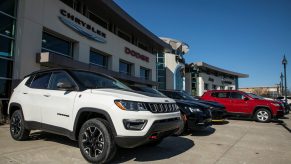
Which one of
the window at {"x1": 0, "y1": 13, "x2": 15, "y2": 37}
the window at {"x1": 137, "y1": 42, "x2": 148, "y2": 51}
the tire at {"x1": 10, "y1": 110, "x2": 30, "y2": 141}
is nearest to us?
the tire at {"x1": 10, "y1": 110, "x2": 30, "y2": 141}

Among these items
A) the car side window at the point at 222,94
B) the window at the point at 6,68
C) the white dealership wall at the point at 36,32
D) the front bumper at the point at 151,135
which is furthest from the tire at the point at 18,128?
the car side window at the point at 222,94

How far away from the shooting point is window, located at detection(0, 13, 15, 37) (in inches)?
436

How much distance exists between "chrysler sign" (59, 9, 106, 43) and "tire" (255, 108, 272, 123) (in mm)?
12209

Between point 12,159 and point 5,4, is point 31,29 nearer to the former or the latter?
point 5,4

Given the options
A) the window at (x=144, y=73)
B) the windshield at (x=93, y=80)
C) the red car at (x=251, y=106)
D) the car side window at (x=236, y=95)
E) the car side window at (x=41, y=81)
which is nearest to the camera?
the windshield at (x=93, y=80)

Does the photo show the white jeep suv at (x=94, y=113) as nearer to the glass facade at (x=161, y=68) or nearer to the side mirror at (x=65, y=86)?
the side mirror at (x=65, y=86)

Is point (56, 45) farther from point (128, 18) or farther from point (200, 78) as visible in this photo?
point (200, 78)

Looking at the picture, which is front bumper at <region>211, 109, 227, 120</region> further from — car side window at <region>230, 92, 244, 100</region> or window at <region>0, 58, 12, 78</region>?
Answer: window at <region>0, 58, 12, 78</region>

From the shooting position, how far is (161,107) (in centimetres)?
429

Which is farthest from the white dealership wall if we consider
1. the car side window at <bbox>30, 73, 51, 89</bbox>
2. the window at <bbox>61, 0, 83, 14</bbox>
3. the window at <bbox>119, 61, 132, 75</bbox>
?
the car side window at <bbox>30, 73, 51, 89</bbox>

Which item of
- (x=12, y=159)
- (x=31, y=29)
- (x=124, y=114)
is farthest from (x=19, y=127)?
(x=31, y=29)

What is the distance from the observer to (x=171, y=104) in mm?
4742

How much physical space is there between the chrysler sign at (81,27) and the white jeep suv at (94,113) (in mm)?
10313

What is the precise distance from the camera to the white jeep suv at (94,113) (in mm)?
3801
